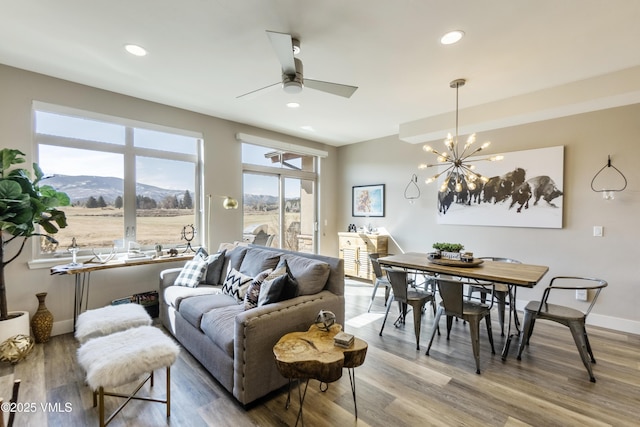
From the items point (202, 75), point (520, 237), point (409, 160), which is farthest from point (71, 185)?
point (520, 237)

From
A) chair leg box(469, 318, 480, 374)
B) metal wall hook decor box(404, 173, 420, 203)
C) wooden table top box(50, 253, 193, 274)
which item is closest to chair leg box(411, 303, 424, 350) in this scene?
chair leg box(469, 318, 480, 374)

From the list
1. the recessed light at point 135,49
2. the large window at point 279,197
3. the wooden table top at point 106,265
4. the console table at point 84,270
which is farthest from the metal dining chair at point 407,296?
the recessed light at point 135,49

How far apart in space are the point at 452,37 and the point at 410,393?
2.89m

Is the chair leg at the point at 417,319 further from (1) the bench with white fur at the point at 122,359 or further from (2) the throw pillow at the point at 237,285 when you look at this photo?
(1) the bench with white fur at the point at 122,359

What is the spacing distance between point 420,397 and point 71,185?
13.9 ft

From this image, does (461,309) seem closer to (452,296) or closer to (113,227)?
(452,296)

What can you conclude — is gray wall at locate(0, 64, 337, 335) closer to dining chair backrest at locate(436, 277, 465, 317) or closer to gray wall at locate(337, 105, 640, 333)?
dining chair backrest at locate(436, 277, 465, 317)

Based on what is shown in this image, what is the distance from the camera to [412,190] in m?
5.31

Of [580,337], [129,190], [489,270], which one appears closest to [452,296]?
[489,270]

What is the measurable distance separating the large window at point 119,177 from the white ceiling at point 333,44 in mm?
533

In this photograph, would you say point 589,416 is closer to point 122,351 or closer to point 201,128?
point 122,351

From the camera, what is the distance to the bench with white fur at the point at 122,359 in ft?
5.49

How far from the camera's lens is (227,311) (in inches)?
99.4

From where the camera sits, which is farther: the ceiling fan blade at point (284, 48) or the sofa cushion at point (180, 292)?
the sofa cushion at point (180, 292)
